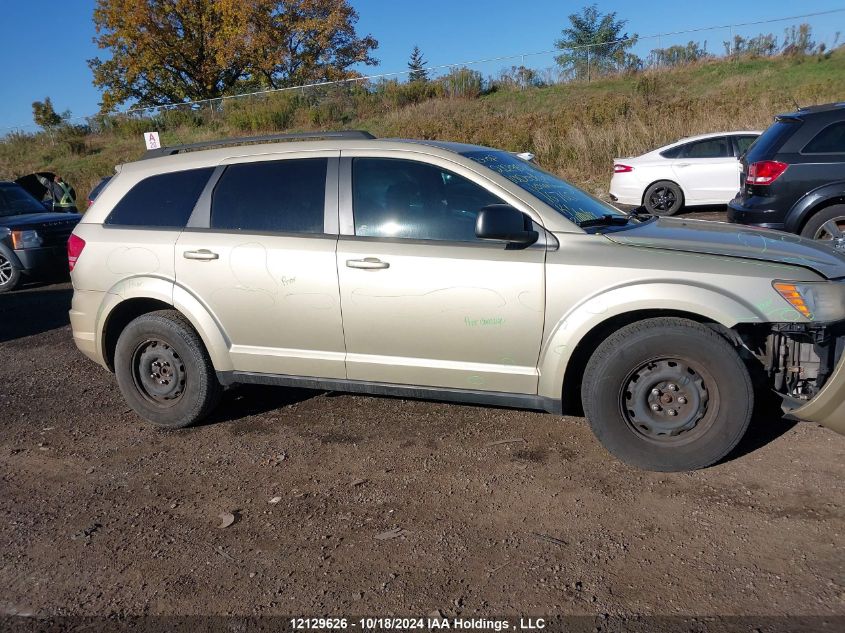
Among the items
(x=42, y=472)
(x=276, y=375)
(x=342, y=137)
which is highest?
(x=342, y=137)

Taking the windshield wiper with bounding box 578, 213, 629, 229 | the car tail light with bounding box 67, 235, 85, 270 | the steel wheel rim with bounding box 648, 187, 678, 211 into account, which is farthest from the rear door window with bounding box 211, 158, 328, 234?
the steel wheel rim with bounding box 648, 187, 678, 211

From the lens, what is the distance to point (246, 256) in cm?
445

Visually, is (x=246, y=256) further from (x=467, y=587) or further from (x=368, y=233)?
(x=467, y=587)

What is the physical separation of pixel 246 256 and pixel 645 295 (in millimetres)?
2402

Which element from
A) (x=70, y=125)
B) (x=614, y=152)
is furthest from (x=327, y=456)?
(x=70, y=125)

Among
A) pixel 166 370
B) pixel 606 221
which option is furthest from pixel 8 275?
pixel 606 221

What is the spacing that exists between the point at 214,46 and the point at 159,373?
43780mm

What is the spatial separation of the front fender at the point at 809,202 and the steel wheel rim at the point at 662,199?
644 centimetres

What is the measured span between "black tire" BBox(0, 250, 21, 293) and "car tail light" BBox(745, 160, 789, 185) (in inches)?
402

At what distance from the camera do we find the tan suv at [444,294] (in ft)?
11.9

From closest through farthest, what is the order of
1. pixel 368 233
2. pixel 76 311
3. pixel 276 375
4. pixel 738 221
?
1. pixel 368 233
2. pixel 276 375
3. pixel 76 311
4. pixel 738 221

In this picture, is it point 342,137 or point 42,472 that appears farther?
point 342,137

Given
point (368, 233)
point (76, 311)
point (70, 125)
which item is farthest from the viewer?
point (70, 125)

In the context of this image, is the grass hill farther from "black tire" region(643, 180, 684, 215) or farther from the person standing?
the person standing
